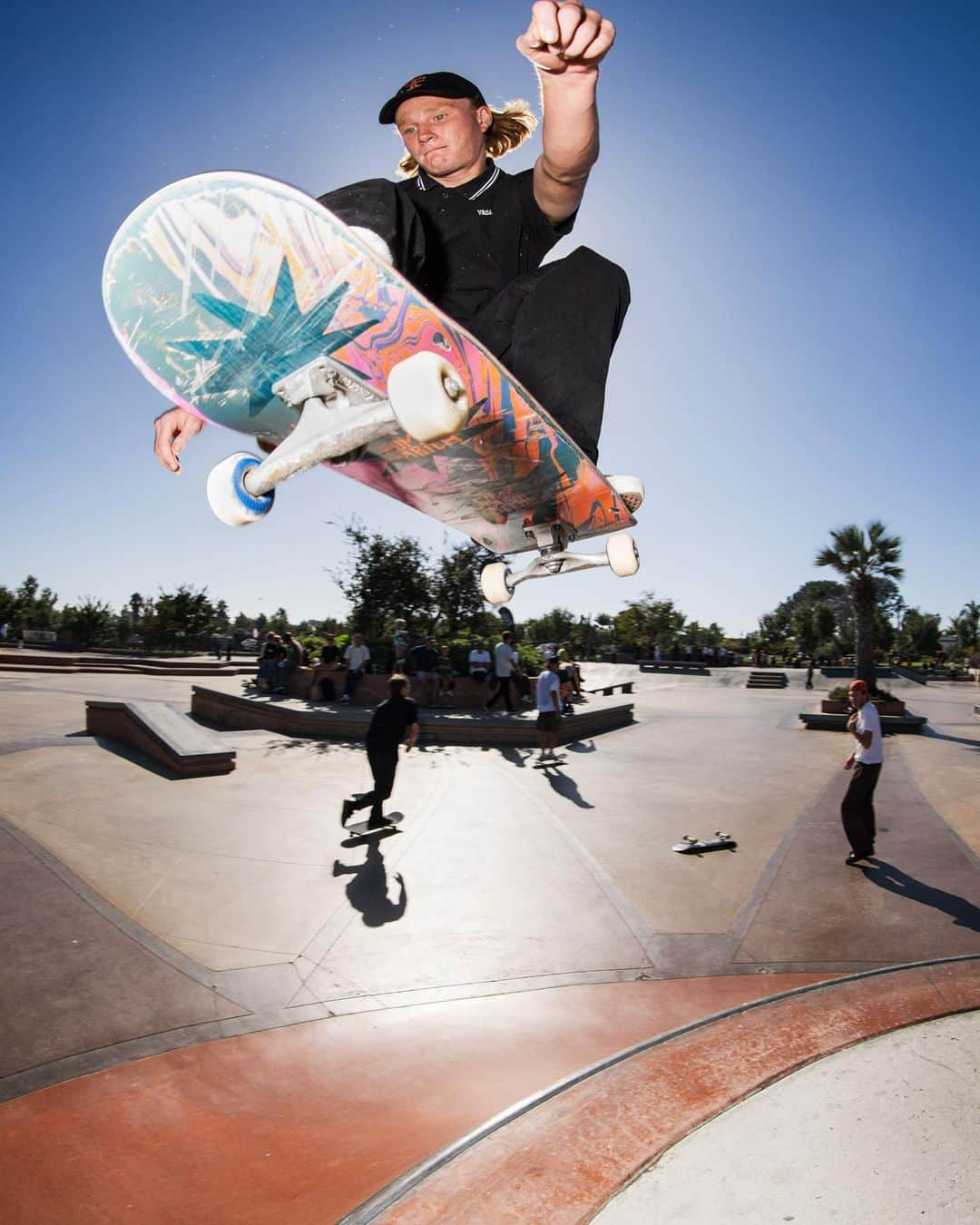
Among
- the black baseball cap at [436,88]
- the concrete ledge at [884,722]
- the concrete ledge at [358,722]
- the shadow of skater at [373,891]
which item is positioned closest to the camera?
the black baseball cap at [436,88]

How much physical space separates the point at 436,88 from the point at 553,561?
2177mm

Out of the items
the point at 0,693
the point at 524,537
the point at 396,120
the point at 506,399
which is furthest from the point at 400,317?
the point at 0,693

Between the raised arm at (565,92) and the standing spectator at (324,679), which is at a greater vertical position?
the raised arm at (565,92)

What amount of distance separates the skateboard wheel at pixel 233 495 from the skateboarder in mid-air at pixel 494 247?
1.92ft

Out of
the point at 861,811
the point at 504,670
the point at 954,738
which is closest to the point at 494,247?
the point at 861,811

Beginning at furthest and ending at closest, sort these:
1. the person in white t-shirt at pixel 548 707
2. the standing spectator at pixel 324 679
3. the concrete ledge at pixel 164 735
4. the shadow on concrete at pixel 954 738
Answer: the standing spectator at pixel 324 679, the shadow on concrete at pixel 954 738, the person in white t-shirt at pixel 548 707, the concrete ledge at pixel 164 735

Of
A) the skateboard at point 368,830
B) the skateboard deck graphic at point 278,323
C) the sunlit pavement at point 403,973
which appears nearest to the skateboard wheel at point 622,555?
the skateboard deck graphic at point 278,323

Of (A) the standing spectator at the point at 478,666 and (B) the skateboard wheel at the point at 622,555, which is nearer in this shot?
(B) the skateboard wheel at the point at 622,555

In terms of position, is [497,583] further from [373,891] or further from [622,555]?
[373,891]

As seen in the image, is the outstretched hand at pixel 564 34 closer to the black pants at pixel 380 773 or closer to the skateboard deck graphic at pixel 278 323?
the skateboard deck graphic at pixel 278 323

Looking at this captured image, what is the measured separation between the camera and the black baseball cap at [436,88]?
2.51m

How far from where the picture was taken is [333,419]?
217cm

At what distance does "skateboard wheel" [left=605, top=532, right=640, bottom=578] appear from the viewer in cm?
326

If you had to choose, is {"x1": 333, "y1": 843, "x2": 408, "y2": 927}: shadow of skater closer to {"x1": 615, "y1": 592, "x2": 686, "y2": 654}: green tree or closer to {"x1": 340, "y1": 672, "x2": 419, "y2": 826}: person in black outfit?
{"x1": 340, "y1": 672, "x2": 419, "y2": 826}: person in black outfit
